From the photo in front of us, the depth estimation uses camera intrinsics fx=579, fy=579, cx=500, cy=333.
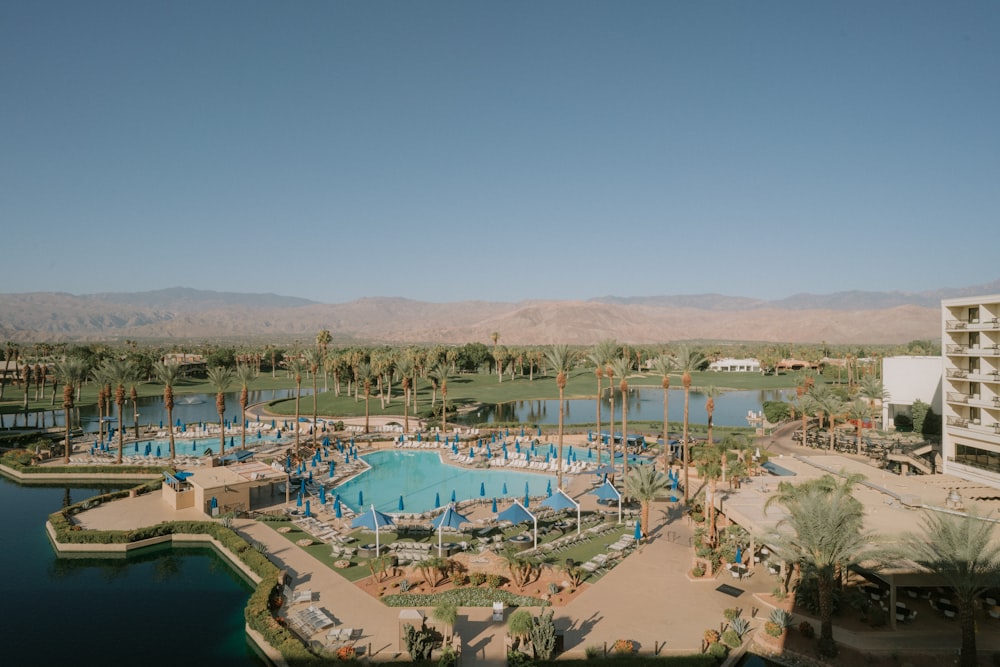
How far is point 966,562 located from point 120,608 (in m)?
29.0

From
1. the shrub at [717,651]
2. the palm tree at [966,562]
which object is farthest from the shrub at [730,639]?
the palm tree at [966,562]

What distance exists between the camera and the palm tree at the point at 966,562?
16.2 m

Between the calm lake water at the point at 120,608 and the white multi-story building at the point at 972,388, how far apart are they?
118 ft

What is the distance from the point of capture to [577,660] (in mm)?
16719

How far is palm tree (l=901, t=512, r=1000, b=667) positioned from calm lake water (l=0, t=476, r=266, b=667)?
20935mm

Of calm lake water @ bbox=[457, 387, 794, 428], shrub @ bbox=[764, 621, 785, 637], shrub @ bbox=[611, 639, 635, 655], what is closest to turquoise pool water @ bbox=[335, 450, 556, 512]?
shrub @ bbox=[611, 639, 635, 655]

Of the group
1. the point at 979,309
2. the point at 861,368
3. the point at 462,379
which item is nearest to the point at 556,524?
the point at 979,309

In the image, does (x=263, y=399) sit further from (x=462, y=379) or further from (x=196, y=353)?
(x=196, y=353)

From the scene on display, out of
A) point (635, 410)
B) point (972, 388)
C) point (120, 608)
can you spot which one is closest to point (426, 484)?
point (120, 608)

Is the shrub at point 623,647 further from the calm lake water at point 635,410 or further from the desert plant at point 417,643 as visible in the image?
the calm lake water at point 635,410

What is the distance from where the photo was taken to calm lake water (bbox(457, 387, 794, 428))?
231 ft

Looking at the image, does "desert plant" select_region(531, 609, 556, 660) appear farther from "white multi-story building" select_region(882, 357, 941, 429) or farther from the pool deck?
"white multi-story building" select_region(882, 357, 941, 429)

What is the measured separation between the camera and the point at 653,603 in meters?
20.7

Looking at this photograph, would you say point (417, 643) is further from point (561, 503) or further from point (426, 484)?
point (426, 484)
